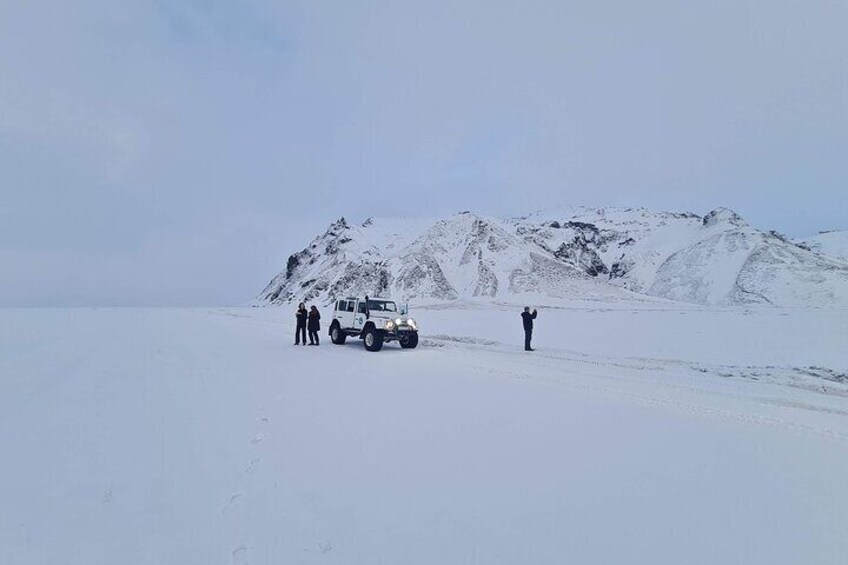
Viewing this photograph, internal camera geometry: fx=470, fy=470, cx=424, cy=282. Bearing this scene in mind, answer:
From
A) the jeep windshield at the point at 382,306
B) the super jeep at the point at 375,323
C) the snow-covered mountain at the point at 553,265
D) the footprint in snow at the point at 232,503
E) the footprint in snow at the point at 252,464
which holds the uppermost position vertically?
the snow-covered mountain at the point at 553,265

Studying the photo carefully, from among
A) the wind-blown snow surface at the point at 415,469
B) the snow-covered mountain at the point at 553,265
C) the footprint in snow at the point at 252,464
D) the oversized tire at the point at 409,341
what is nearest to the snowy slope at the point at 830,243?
the snow-covered mountain at the point at 553,265

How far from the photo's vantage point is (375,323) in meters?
20.5

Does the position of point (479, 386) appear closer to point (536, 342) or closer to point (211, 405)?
point (211, 405)

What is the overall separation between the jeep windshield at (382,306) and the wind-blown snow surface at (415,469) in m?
8.69

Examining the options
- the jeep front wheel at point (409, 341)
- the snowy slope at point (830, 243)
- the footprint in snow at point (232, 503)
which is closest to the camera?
the footprint in snow at point (232, 503)

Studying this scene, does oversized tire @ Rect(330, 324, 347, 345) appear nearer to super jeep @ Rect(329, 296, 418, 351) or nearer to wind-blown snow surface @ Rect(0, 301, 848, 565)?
super jeep @ Rect(329, 296, 418, 351)

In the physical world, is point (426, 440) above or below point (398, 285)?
below

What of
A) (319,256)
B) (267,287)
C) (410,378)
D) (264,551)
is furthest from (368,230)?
(264,551)

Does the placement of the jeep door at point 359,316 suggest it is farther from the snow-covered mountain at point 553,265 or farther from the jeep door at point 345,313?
the snow-covered mountain at point 553,265

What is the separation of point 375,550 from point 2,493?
436cm

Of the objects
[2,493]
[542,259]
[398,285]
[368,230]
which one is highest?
[368,230]

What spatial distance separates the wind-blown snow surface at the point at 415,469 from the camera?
418 cm

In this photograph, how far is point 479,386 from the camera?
11.2 metres

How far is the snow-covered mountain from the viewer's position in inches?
3556
